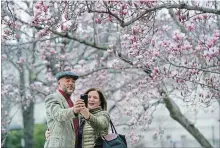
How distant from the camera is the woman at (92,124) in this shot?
436 cm

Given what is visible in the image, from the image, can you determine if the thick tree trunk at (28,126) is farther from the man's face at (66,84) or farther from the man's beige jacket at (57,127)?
the man's beige jacket at (57,127)

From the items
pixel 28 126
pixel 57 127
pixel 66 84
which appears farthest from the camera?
pixel 28 126

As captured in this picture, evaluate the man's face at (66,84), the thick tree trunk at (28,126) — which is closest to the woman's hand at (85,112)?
the man's face at (66,84)

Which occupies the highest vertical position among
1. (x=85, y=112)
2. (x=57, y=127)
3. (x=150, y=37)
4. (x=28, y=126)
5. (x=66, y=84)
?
(x=150, y=37)

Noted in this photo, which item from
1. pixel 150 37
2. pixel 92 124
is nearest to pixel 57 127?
pixel 92 124

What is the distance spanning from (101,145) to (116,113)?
8.81 m

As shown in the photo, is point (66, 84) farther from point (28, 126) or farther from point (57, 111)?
point (28, 126)

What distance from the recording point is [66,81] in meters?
4.55

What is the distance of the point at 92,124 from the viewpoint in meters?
4.36

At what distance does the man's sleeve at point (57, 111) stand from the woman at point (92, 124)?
149 mm

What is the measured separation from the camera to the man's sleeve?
13.5 ft

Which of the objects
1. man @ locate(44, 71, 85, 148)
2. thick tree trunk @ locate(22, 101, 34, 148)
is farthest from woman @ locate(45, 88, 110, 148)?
thick tree trunk @ locate(22, 101, 34, 148)

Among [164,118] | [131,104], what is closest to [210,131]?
[164,118]

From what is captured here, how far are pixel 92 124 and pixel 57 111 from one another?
35cm
